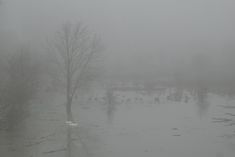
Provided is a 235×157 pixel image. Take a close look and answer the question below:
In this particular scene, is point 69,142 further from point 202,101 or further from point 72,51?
point 202,101

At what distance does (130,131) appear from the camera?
1856 cm

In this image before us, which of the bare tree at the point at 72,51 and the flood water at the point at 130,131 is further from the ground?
the bare tree at the point at 72,51

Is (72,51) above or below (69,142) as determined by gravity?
above

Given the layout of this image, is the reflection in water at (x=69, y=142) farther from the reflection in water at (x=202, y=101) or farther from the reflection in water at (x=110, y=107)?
the reflection in water at (x=202, y=101)

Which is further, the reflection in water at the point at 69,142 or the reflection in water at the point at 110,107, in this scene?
the reflection in water at the point at 110,107

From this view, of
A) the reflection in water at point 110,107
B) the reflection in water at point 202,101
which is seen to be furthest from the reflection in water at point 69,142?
the reflection in water at point 202,101

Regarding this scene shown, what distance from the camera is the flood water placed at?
14.1 meters

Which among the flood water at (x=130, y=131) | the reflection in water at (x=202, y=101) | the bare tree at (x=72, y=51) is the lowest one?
the flood water at (x=130, y=131)

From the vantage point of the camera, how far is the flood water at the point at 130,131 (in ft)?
46.1

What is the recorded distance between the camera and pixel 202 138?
16516mm

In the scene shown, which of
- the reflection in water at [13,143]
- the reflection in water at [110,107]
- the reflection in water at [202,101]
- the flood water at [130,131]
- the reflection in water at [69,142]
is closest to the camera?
the reflection in water at [13,143]

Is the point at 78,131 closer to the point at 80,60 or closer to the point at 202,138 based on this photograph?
the point at 202,138

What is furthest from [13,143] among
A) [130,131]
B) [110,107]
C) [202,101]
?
[202,101]

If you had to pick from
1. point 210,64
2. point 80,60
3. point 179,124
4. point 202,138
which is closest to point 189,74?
point 210,64
